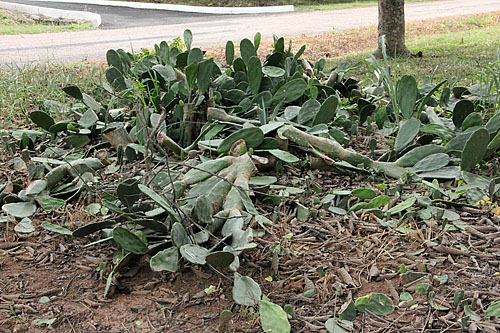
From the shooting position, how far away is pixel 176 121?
345cm

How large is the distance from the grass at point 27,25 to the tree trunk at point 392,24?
10.0m

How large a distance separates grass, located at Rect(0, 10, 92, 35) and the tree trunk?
10029 mm

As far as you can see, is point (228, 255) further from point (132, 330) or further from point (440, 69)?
point (440, 69)

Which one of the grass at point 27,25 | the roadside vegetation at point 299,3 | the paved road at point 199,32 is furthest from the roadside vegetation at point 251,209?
the roadside vegetation at point 299,3

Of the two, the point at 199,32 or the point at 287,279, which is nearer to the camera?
the point at 287,279

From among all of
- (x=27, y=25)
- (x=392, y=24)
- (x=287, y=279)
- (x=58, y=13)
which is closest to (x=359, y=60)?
(x=392, y=24)

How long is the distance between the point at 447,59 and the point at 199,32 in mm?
7596

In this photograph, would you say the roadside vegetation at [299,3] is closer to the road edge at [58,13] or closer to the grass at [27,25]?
the road edge at [58,13]

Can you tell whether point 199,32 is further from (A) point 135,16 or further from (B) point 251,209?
(B) point 251,209

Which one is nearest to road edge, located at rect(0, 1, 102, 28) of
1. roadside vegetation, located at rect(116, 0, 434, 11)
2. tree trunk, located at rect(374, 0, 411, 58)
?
roadside vegetation, located at rect(116, 0, 434, 11)

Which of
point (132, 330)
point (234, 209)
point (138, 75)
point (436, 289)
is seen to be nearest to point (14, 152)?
point (138, 75)

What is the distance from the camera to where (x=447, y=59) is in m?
6.88

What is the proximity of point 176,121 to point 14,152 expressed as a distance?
46.2 inches

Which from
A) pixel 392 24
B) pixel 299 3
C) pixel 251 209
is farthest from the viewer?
pixel 299 3
